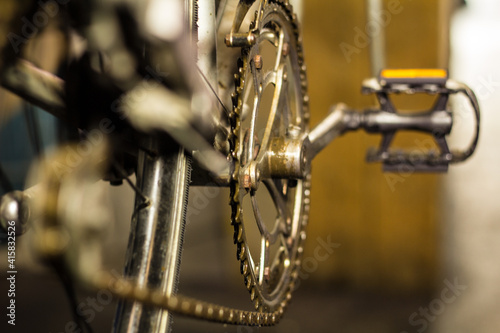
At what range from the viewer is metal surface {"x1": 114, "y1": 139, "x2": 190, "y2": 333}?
1.33 ft

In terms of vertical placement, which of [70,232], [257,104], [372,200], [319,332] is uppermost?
[372,200]

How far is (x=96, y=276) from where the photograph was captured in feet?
0.87

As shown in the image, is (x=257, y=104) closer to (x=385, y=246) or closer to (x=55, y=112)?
(x=55, y=112)

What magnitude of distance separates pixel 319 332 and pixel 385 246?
379mm

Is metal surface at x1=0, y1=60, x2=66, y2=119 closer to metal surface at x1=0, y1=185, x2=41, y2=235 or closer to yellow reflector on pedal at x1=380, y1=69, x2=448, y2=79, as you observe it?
metal surface at x1=0, y1=185, x2=41, y2=235

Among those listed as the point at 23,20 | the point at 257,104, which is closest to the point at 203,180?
the point at 257,104

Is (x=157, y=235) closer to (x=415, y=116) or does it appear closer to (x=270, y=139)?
(x=270, y=139)

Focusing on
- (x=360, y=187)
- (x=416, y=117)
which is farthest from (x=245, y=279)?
(x=360, y=187)

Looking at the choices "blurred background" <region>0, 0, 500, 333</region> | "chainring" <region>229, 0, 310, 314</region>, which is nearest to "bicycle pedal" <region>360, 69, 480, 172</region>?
"chainring" <region>229, 0, 310, 314</region>

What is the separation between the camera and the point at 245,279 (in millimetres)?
424

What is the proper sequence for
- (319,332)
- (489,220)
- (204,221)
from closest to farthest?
(319,332), (489,220), (204,221)

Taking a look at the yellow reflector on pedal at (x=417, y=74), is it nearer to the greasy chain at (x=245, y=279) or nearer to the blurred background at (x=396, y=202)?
the greasy chain at (x=245, y=279)

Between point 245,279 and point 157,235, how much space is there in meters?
0.07

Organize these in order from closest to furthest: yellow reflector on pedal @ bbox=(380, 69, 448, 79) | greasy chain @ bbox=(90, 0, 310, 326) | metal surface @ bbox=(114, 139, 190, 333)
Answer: greasy chain @ bbox=(90, 0, 310, 326)
metal surface @ bbox=(114, 139, 190, 333)
yellow reflector on pedal @ bbox=(380, 69, 448, 79)
